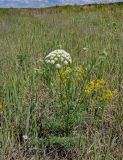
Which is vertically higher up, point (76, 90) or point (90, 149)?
point (76, 90)

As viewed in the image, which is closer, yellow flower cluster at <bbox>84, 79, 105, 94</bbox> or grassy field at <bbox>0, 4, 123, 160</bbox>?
grassy field at <bbox>0, 4, 123, 160</bbox>

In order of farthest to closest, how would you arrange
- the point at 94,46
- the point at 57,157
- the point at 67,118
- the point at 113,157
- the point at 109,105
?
the point at 94,46 → the point at 109,105 → the point at 67,118 → the point at 57,157 → the point at 113,157

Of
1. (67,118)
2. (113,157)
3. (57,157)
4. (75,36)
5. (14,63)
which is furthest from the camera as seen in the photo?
(75,36)

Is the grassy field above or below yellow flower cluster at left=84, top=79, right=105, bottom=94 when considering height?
below

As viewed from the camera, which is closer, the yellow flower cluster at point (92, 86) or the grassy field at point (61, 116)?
the grassy field at point (61, 116)

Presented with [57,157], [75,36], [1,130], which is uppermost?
[75,36]

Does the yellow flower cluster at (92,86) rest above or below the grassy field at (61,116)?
above

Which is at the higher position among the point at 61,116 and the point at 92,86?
the point at 92,86

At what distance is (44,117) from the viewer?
8.68ft

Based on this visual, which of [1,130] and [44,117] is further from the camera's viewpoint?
[44,117]

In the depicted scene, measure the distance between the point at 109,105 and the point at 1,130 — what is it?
1.05 m

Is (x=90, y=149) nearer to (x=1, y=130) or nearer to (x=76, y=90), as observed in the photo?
(x=1, y=130)

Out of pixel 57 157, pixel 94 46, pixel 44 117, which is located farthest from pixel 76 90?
pixel 94 46

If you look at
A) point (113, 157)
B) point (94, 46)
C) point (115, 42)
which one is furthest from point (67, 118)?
point (115, 42)
